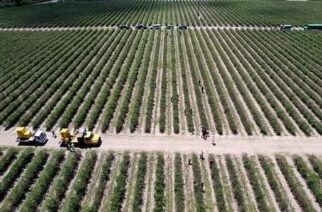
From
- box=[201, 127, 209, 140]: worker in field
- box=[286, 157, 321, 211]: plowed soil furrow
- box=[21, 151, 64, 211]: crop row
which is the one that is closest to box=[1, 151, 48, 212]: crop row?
box=[21, 151, 64, 211]: crop row

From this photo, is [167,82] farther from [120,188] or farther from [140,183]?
[120,188]

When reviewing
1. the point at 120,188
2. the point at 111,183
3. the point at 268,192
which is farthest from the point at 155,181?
the point at 268,192

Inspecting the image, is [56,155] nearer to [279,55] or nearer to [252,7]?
[279,55]

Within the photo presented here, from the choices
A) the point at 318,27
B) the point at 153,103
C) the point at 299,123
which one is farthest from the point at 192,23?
the point at 299,123

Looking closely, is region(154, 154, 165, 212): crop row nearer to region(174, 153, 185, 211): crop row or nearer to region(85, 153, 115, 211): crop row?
region(174, 153, 185, 211): crop row

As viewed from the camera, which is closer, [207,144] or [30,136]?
[207,144]

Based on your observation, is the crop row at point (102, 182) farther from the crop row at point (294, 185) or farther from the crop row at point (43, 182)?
the crop row at point (294, 185)

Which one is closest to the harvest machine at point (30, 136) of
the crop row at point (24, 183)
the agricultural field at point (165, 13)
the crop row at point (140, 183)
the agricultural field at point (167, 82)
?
the crop row at point (24, 183)
